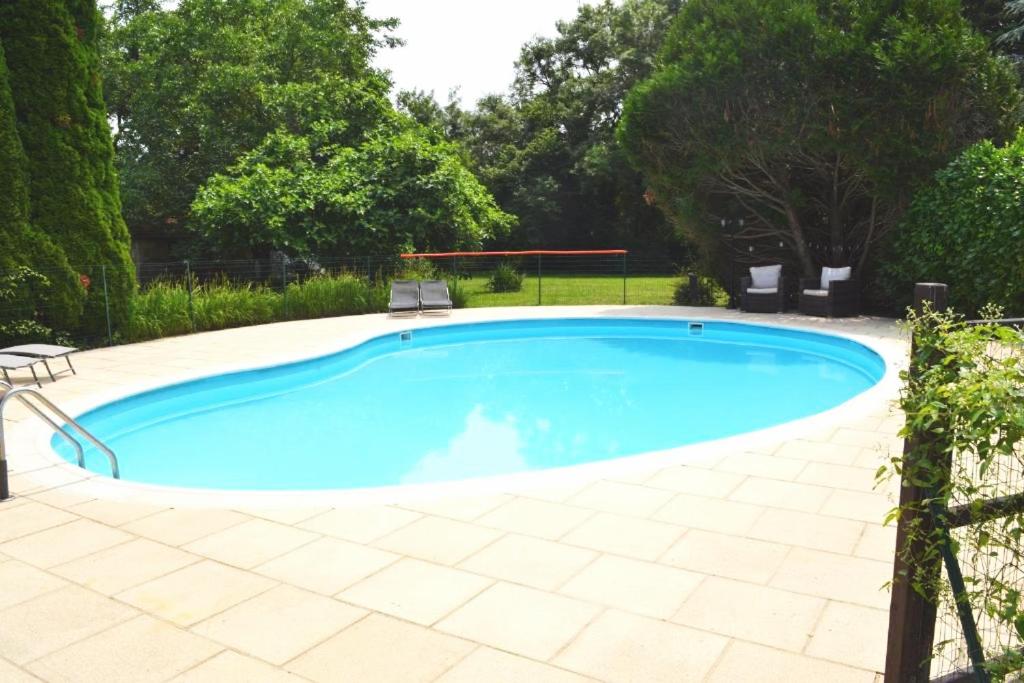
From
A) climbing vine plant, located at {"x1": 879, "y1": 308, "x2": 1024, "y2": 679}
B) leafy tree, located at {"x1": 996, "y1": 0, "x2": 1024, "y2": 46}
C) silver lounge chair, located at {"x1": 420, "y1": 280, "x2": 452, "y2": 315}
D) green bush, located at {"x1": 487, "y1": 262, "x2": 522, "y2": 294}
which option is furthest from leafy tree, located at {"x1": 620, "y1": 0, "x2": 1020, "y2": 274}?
climbing vine plant, located at {"x1": 879, "y1": 308, "x2": 1024, "y2": 679}

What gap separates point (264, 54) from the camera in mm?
21531

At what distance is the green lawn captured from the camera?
1662cm

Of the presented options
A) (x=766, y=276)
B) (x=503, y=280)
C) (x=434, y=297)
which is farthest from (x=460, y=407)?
(x=503, y=280)

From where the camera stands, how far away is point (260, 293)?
13.4m

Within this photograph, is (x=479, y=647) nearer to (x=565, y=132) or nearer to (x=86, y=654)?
(x=86, y=654)

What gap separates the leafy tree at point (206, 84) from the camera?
20.3 metres

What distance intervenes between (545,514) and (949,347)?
2543 mm

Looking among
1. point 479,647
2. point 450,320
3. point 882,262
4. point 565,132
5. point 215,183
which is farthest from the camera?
point 565,132

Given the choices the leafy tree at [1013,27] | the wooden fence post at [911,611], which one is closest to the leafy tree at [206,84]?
the leafy tree at [1013,27]

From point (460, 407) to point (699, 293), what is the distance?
804 cm

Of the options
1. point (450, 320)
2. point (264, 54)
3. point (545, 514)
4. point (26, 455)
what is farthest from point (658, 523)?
point (264, 54)

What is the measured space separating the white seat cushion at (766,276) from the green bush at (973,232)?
196 cm

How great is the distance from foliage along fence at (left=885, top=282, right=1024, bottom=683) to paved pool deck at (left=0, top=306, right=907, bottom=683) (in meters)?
0.34

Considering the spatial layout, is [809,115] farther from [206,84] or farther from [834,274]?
[206,84]
